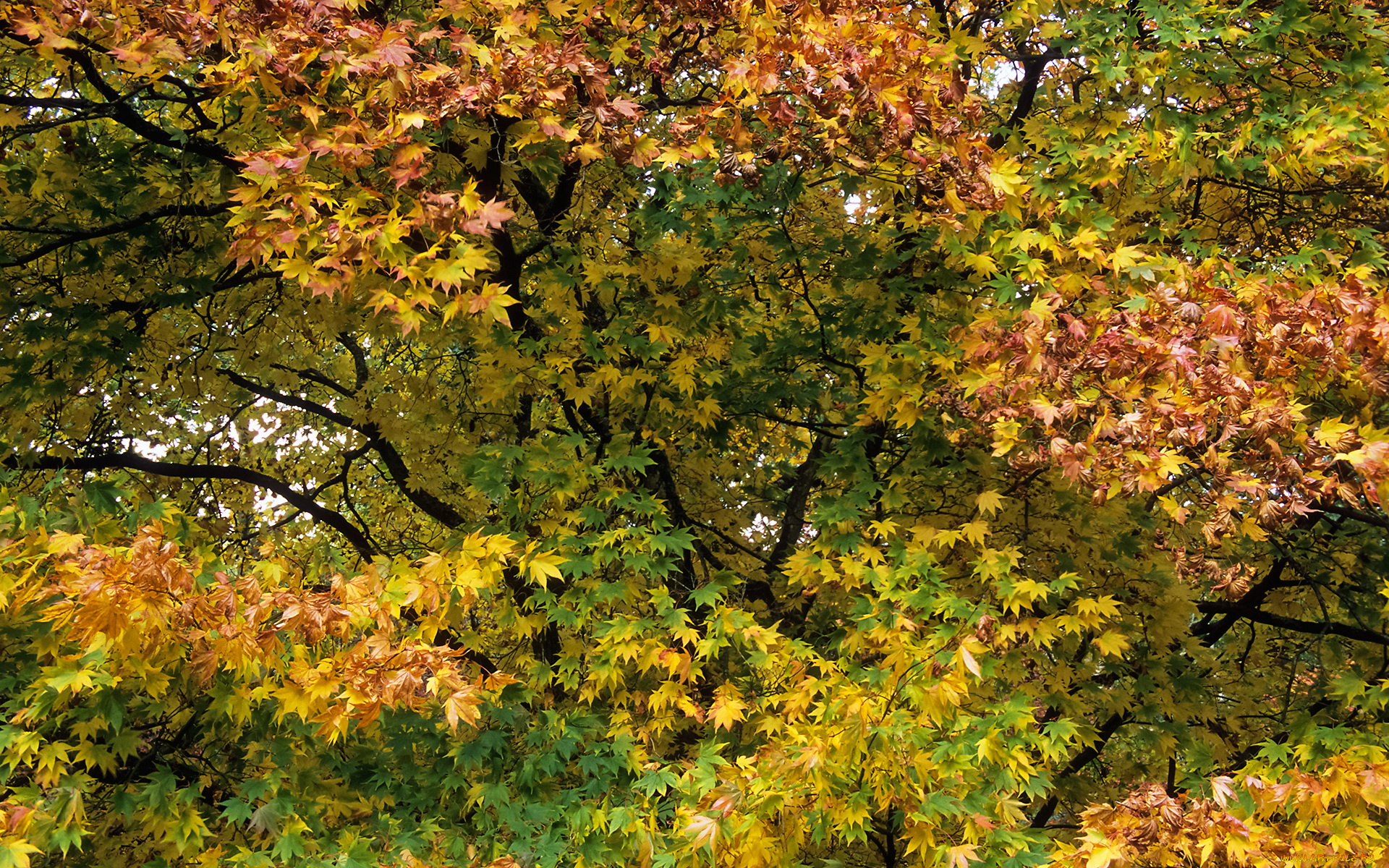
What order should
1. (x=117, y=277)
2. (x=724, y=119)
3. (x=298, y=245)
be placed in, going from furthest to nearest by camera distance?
(x=117, y=277)
(x=724, y=119)
(x=298, y=245)

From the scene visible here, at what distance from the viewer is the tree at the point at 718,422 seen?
444 centimetres

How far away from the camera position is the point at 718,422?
7.06 m

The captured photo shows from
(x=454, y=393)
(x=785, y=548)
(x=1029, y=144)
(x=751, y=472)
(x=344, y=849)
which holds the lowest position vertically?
(x=344, y=849)

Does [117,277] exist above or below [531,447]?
above

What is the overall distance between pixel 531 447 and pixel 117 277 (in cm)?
403

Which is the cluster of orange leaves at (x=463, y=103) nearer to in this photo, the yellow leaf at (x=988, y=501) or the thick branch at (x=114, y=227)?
the thick branch at (x=114, y=227)

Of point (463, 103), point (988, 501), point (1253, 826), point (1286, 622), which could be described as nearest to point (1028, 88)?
point (988, 501)

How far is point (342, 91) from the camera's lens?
540 cm

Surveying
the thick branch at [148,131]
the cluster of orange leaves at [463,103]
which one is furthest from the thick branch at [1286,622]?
the thick branch at [148,131]

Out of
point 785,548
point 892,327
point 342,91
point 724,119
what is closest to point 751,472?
point 785,548

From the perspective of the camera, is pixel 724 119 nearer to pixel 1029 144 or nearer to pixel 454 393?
pixel 1029 144

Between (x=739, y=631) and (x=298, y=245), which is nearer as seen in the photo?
(x=298, y=245)

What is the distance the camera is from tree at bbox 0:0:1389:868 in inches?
175

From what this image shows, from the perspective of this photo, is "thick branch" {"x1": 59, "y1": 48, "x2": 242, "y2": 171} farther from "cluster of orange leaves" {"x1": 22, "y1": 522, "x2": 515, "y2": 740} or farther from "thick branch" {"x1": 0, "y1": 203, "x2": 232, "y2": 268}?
"cluster of orange leaves" {"x1": 22, "y1": 522, "x2": 515, "y2": 740}
